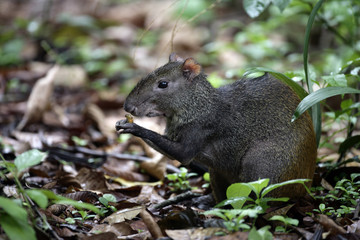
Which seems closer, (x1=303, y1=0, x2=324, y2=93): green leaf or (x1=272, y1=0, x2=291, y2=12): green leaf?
(x1=303, y1=0, x2=324, y2=93): green leaf

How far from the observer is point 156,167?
17.2ft

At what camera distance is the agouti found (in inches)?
159

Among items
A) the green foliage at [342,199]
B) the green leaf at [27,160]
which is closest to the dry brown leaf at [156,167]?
the green foliage at [342,199]

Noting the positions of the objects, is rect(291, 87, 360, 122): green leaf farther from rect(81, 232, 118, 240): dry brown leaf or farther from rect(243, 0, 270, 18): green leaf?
rect(81, 232, 118, 240): dry brown leaf

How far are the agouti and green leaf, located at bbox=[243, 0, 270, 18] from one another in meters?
0.64

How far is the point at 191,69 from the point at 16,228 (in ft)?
8.00

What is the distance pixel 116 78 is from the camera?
10148mm

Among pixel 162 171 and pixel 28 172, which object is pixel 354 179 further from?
pixel 28 172

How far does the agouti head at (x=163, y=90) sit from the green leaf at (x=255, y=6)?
2.39ft

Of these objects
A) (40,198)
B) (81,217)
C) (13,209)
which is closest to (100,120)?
(81,217)

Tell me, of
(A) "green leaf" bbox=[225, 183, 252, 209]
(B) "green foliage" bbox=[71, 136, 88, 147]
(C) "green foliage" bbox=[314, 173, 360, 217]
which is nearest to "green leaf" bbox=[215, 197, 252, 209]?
(A) "green leaf" bbox=[225, 183, 252, 209]

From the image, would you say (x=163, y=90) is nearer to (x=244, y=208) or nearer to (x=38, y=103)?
(x=244, y=208)

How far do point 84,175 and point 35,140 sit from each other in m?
1.68

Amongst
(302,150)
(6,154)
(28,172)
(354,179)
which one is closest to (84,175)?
(28,172)
